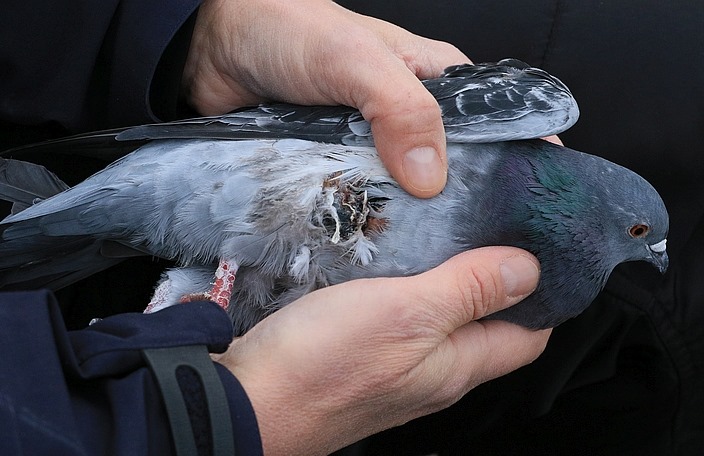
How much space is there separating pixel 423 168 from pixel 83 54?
1.33 m

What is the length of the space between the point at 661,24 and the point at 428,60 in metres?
0.91

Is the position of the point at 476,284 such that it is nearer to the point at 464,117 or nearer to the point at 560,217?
the point at 560,217

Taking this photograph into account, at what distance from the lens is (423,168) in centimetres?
236

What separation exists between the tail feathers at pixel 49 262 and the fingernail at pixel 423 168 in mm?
1203

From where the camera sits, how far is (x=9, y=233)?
8.59ft

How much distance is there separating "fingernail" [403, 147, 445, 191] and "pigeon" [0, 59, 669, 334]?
7 centimetres

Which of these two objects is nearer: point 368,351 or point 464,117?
point 368,351

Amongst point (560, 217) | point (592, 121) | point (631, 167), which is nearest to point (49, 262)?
point (560, 217)

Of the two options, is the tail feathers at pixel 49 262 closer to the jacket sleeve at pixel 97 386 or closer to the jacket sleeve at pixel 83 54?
the jacket sleeve at pixel 83 54

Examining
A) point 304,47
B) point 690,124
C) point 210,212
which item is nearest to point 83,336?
point 210,212

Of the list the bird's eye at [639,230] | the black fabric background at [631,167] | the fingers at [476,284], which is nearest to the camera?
the fingers at [476,284]

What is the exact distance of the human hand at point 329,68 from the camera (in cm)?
240

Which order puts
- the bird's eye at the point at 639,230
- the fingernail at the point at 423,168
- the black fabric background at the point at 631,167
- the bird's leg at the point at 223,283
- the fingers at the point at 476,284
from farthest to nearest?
the black fabric background at the point at 631,167 < the bird's eye at the point at 639,230 < the bird's leg at the point at 223,283 < the fingernail at the point at 423,168 < the fingers at the point at 476,284

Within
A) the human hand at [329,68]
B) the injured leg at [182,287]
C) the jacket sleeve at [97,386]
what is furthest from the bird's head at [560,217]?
the jacket sleeve at [97,386]
